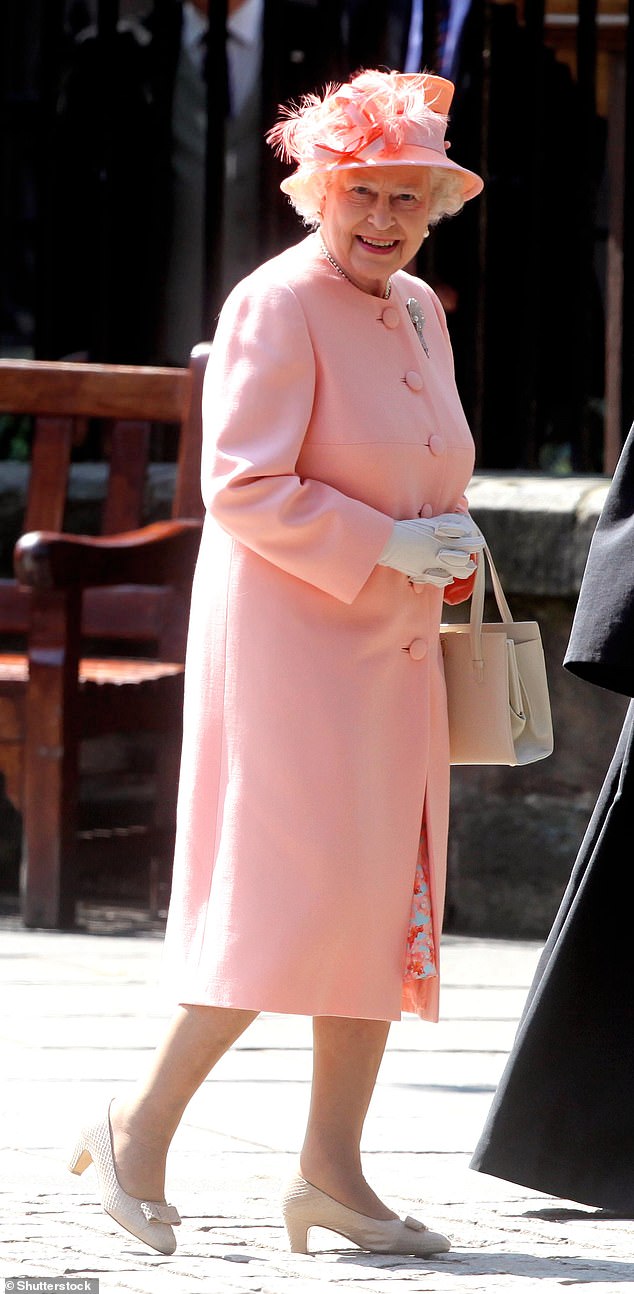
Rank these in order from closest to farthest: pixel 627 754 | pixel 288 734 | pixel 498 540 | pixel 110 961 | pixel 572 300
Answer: pixel 288 734
pixel 627 754
pixel 110 961
pixel 498 540
pixel 572 300

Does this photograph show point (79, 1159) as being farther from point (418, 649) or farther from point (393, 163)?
point (393, 163)

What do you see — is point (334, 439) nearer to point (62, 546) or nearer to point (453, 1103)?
point (453, 1103)

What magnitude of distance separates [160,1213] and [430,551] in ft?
2.99

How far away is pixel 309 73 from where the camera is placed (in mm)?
5852

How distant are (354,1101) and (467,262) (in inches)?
127

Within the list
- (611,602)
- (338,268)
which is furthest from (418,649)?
(338,268)

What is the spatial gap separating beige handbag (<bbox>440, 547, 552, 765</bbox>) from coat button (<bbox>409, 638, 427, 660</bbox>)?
11 centimetres

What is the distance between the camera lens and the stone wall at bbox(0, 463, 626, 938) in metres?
5.30

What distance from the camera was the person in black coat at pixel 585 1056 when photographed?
9.78 ft

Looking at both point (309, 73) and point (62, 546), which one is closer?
point (62, 546)

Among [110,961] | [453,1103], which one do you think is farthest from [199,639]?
[110,961]

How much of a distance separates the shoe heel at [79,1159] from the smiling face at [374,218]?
1.21 metres

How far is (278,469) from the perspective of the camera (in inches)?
109

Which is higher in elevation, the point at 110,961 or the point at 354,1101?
the point at 354,1101
